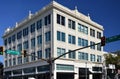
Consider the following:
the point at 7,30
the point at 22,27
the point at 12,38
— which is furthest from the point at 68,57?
the point at 7,30

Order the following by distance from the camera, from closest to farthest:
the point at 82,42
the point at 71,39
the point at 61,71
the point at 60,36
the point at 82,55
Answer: the point at 61,71
the point at 60,36
the point at 71,39
the point at 82,55
the point at 82,42

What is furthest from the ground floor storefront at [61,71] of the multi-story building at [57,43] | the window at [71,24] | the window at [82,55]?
the window at [71,24]

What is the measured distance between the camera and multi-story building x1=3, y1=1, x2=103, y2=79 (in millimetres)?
53588

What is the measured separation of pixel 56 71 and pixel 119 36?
27593 mm

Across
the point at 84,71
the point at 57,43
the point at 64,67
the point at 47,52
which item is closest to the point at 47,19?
the point at 57,43

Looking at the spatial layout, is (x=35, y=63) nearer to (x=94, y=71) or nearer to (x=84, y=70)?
(x=84, y=70)

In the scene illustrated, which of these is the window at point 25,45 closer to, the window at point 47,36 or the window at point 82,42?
the window at point 47,36

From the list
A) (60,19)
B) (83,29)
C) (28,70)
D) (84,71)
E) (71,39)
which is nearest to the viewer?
(60,19)

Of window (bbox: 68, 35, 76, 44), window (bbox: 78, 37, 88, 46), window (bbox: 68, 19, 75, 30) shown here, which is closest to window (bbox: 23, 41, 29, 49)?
window (bbox: 68, 35, 76, 44)

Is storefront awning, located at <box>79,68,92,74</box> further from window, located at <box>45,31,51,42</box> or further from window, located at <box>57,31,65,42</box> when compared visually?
window, located at <box>45,31,51,42</box>

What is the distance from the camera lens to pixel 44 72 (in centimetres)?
5375

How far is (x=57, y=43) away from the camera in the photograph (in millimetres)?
53062

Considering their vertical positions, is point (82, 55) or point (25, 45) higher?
point (25, 45)

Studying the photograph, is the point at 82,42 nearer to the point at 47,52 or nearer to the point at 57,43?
the point at 57,43
